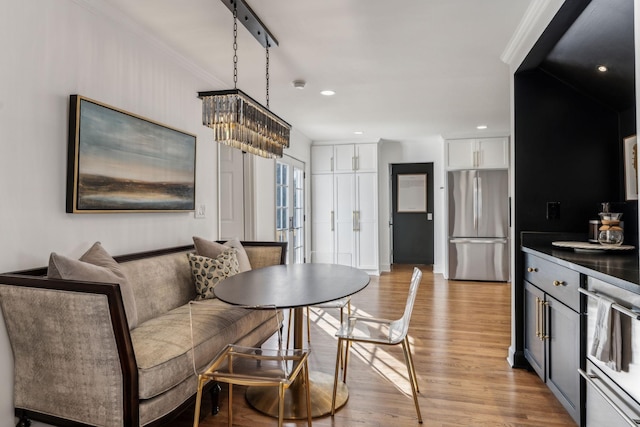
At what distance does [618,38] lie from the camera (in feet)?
7.09

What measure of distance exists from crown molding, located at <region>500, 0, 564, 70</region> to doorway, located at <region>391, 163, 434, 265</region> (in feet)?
14.9

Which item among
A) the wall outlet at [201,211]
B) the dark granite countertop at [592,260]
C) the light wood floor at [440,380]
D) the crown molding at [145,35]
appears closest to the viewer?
the dark granite countertop at [592,260]

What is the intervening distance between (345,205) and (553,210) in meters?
4.27

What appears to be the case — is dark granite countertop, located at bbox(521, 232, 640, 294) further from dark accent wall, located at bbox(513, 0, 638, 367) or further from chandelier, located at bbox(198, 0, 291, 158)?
chandelier, located at bbox(198, 0, 291, 158)

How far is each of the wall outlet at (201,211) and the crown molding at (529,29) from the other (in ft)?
9.09

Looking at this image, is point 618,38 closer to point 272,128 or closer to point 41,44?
point 272,128

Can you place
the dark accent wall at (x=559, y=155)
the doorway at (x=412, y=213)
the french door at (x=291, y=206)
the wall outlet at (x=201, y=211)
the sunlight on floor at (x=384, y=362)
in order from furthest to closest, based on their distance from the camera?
the doorway at (x=412, y=213), the french door at (x=291, y=206), the wall outlet at (x=201, y=211), the dark accent wall at (x=559, y=155), the sunlight on floor at (x=384, y=362)

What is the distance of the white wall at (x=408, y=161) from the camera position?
698 cm

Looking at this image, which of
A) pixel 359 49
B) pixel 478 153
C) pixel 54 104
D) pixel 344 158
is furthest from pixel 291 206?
pixel 54 104

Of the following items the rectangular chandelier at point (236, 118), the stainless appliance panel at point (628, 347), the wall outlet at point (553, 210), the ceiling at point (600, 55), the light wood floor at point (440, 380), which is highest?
the ceiling at point (600, 55)

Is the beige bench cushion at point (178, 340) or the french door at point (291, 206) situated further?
the french door at point (291, 206)

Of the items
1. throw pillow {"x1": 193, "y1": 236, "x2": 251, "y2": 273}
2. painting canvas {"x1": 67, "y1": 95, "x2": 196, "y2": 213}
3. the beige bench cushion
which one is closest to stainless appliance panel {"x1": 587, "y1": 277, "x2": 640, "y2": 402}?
the beige bench cushion

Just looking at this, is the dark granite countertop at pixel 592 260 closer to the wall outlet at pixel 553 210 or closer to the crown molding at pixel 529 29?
the wall outlet at pixel 553 210

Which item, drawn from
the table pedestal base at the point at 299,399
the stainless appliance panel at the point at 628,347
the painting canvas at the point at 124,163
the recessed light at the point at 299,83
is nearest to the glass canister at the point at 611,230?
the stainless appliance panel at the point at 628,347
